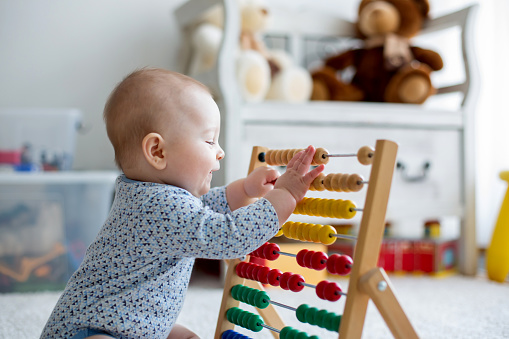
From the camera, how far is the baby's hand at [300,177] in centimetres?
74

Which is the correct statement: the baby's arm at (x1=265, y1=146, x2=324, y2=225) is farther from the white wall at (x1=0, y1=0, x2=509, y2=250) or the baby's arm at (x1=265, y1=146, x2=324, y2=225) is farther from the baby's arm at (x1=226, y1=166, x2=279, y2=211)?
the white wall at (x1=0, y1=0, x2=509, y2=250)

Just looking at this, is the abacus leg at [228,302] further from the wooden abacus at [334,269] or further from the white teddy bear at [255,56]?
the white teddy bear at [255,56]

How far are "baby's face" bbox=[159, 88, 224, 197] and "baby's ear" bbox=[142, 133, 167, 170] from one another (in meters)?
0.01

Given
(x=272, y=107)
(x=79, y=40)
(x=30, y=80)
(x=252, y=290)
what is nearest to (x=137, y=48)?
(x=79, y=40)

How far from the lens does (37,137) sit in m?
1.59

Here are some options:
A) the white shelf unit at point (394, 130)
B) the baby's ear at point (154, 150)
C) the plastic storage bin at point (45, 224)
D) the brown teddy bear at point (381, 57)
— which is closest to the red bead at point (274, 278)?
the baby's ear at point (154, 150)

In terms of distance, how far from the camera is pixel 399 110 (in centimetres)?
167

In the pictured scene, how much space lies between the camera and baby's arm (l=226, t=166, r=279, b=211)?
85 centimetres

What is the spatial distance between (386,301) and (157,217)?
298 mm

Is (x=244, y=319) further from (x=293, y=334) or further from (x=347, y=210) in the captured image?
(x=347, y=210)

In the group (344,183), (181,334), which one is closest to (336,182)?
(344,183)

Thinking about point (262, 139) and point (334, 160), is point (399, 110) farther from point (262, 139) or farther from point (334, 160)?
point (262, 139)

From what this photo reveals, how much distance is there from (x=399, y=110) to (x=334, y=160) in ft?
0.89

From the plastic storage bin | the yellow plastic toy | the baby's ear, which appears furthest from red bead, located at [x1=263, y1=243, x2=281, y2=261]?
the yellow plastic toy
